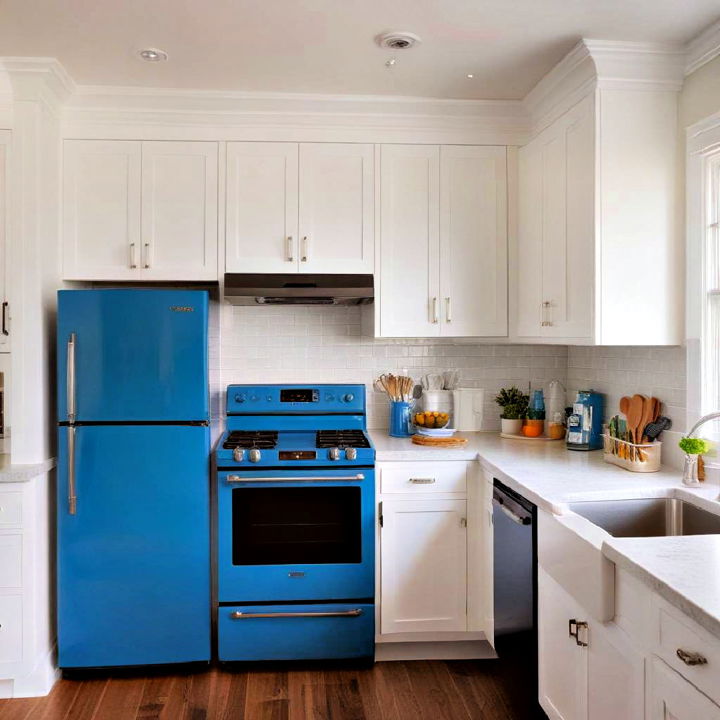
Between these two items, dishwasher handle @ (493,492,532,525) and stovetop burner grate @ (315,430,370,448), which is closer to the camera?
dishwasher handle @ (493,492,532,525)

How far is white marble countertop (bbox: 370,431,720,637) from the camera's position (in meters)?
1.53

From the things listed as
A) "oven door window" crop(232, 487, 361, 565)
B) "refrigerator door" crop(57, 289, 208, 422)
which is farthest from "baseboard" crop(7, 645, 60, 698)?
"refrigerator door" crop(57, 289, 208, 422)

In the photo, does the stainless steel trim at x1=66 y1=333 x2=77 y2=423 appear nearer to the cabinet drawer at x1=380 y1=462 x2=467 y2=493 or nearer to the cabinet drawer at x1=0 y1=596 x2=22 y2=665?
the cabinet drawer at x1=0 y1=596 x2=22 y2=665

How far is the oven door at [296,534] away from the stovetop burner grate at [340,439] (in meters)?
0.14

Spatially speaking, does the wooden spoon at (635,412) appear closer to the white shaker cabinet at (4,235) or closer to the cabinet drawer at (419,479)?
the cabinet drawer at (419,479)

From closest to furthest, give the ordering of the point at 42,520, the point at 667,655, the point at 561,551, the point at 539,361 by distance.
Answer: the point at 667,655, the point at 561,551, the point at 42,520, the point at 539,361

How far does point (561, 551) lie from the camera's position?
2.11m

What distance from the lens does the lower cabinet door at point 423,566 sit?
3092 mm

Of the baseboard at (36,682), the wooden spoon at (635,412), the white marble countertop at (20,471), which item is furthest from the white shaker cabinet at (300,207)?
the baseboard at (36,682)

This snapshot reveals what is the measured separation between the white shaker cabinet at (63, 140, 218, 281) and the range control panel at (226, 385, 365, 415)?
61 centimetres

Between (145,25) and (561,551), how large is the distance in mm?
2306

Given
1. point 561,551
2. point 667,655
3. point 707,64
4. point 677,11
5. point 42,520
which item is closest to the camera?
point 667,655

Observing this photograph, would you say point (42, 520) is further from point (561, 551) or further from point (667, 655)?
point (667, 655)

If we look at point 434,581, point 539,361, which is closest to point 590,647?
point 434,581
